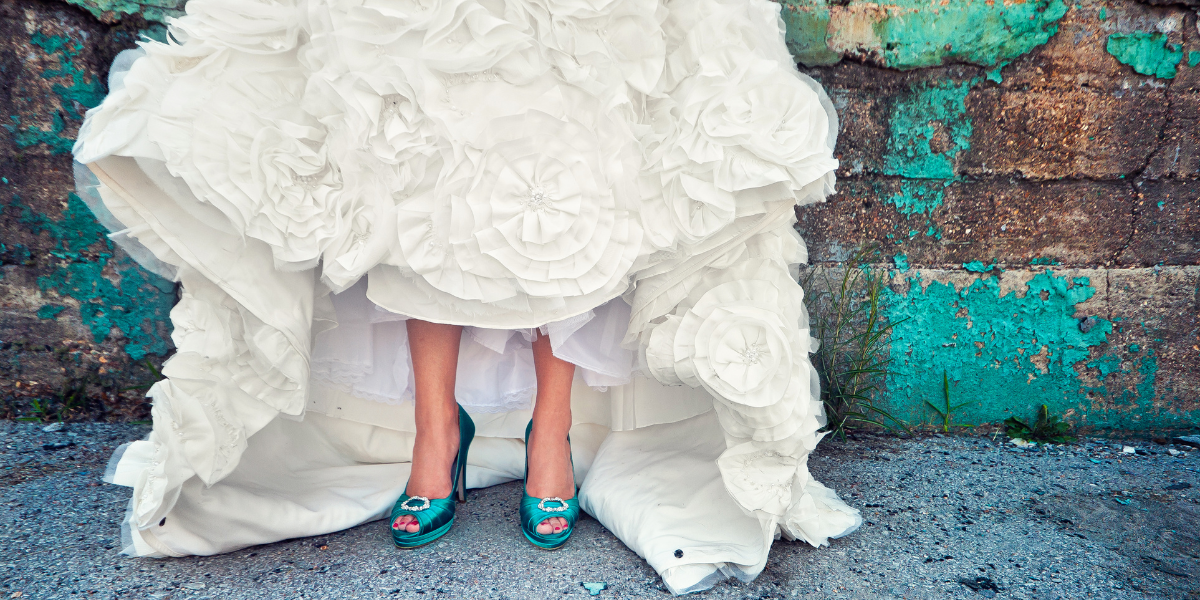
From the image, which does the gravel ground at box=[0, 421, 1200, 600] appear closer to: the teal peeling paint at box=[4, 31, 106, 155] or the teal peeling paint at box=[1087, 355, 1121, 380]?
the teal peeling paint at box=[1087, 355, 1121, 380]

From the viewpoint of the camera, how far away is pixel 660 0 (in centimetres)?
133

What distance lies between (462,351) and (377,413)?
254mm

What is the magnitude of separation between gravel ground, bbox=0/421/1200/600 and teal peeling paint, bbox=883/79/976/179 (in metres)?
0.79

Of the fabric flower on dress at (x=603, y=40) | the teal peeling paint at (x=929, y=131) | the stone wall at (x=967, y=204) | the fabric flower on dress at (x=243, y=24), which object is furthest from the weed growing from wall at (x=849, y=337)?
the fabric flower on dress at (x=243, y=24)

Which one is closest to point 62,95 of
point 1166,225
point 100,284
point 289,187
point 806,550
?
point 100,284

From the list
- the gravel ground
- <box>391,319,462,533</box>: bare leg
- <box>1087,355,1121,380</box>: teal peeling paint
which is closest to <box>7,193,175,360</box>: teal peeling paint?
the gravel ground

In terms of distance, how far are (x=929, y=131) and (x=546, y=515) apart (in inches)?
56.1

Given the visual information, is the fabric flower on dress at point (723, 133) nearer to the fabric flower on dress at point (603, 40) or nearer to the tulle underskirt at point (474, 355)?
the fabric flower on dress at point (603, 40)

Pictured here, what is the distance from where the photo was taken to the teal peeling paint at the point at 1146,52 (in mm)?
1890

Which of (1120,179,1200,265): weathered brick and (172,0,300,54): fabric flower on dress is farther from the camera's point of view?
(1120,179,1200,265): weathered brick

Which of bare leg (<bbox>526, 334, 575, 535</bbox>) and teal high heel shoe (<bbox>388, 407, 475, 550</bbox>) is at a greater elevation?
bare leg (<bbox>526, 334, 575, 535</bbox>)

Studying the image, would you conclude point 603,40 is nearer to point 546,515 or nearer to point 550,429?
point 550,429

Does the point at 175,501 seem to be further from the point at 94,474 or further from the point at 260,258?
the point at 94,474

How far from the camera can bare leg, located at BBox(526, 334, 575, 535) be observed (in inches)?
61.7
